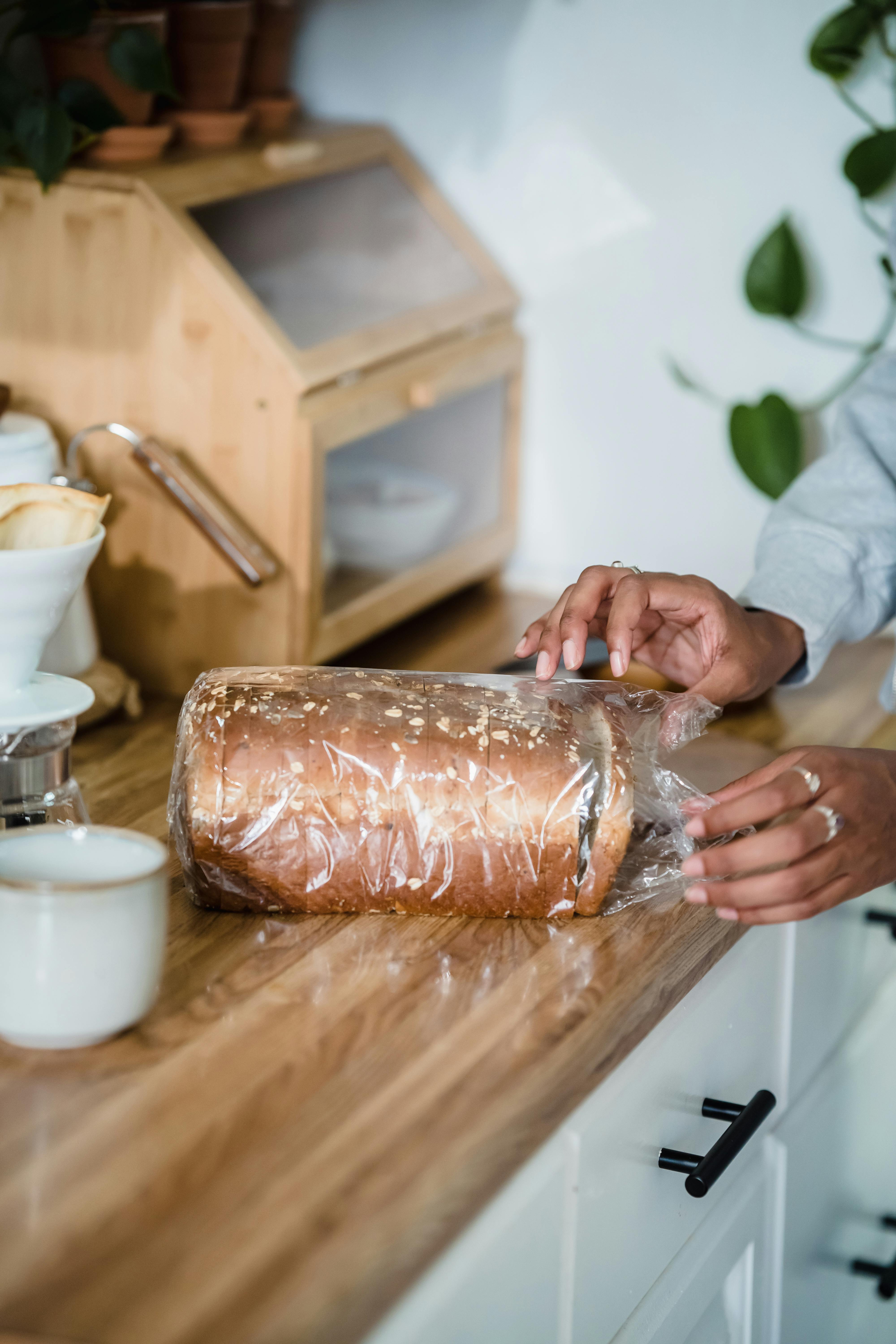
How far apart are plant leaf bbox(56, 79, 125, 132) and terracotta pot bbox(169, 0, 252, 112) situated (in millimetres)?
170

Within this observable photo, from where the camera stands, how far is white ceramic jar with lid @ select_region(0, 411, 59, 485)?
105 cm

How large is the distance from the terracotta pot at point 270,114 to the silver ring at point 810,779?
97cm

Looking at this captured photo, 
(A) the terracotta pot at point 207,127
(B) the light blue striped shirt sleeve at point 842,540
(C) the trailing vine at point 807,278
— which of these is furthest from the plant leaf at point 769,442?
(A) the terracotta pot at point 207,127

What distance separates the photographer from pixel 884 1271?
1234 mm

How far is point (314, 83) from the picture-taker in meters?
1.63

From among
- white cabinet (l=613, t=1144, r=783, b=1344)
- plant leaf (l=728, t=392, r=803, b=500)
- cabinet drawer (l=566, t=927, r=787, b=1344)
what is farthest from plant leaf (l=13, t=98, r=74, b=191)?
white cabinet (l=613, t=1144, r=783, b=1344)

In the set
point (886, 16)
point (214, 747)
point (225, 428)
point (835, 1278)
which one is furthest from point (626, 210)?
point (835, 1278)

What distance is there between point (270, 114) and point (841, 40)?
0.59 metres

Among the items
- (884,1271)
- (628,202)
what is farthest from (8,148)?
(884,1271)

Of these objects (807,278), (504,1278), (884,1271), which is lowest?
(884,1271)

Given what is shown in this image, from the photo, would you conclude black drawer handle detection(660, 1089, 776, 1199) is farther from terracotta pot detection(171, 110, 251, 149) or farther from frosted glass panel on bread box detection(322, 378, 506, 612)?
terracotta pot detection(171, 110, 251, 149)

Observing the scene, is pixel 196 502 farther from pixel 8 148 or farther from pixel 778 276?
pixel 778 276

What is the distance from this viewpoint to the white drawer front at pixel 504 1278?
616 mm

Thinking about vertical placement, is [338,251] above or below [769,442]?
above
